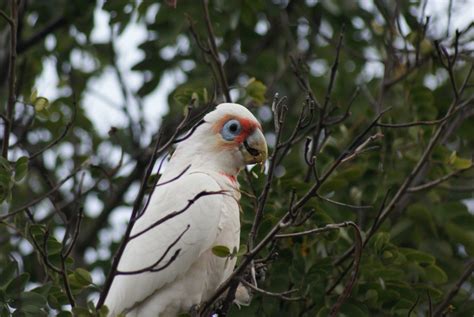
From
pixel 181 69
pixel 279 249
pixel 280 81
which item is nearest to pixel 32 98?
pixel 279 249

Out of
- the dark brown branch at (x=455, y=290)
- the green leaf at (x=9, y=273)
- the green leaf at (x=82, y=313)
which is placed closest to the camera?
the green leaf at (x=82, y=313)

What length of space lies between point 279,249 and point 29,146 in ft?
9.36

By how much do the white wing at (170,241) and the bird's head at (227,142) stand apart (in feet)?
0.73

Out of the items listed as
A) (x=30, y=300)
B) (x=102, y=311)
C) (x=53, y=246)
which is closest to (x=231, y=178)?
(x=53, y=246)

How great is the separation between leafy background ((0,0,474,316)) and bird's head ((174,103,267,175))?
12cm

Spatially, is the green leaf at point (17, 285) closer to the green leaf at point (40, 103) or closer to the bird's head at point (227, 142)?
the green leaf at point (40, 103)

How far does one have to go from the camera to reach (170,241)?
4070mm

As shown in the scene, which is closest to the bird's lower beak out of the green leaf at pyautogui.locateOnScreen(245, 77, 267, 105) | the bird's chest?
the bird's chest

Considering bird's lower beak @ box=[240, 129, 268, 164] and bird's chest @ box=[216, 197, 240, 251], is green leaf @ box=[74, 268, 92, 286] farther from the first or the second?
bird's lower beak @ box=[240, 129, 268, 164]

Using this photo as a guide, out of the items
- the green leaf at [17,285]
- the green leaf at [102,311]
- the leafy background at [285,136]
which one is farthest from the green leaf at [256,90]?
the green leaf at [102,311]

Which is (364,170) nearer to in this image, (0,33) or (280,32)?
(280,32)

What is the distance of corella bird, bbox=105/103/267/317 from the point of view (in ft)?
13.2

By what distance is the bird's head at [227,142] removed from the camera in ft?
14.5

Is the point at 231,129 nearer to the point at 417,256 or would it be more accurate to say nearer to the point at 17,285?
the point at 417,256
